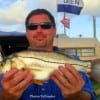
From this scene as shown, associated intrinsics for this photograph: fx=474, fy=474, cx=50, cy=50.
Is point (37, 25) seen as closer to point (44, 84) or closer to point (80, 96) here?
point (44, 84)

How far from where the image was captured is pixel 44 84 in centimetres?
451

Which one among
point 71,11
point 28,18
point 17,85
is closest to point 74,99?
point 17,85

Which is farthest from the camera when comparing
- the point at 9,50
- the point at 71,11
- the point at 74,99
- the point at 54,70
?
the point at 71,11

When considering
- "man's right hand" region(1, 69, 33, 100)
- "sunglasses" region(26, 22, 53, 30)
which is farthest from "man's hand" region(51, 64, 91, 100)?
"sunglasses" region(26, 22, 53, 30)

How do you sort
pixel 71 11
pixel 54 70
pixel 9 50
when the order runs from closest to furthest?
pixel 54 70, pixel 9 50, pixel 71 11

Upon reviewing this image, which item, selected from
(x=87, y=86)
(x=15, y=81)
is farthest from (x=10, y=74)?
(x=87, y=86)

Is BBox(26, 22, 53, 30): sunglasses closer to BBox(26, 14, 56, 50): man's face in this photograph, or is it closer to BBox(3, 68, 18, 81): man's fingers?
BBox(26, 14, 56, 50): man's face

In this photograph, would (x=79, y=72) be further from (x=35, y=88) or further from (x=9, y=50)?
(x=9, y=50)

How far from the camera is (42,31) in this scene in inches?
174

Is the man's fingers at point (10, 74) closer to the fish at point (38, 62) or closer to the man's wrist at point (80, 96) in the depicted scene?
the fish at point (38, 62)

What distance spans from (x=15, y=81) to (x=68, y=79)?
0.44 metres

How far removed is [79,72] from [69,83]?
0.18 metres

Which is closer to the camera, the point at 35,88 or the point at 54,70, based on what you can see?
the point at 54,70

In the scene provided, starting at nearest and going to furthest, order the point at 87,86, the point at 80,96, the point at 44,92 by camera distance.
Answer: the point at 80,96 → the point at 44,92 → the point at 87,86
